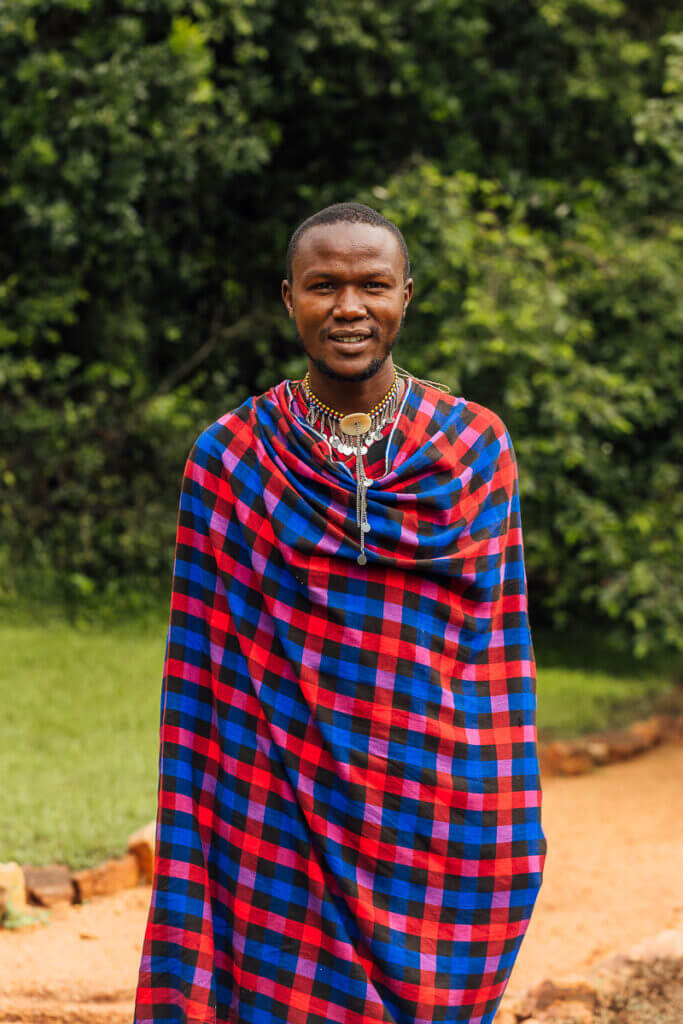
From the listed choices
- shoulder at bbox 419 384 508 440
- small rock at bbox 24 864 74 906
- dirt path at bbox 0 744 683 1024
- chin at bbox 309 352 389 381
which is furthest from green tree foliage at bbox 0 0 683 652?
chin at bbox 309 352 389 381

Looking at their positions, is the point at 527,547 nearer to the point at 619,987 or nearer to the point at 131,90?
the point at 131,90

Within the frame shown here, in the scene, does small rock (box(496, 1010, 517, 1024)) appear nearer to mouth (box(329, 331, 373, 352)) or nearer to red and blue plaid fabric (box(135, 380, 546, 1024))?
red and blue plaid fabric (box(135, 380, 546, 1024))

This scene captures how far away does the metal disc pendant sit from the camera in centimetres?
242

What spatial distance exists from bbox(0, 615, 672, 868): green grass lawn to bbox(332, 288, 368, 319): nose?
2.85m

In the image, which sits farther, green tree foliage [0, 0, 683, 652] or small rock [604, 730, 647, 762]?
small rock [604, 730, 647, 762]

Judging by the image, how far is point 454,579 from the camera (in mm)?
2375

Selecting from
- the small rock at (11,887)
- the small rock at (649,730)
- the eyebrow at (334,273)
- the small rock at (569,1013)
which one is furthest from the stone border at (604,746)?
the eyebrow at (334,273)

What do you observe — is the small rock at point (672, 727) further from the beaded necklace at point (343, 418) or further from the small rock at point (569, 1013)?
the beaded necklace at point (343, 418)

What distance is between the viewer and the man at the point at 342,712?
7.55 ft

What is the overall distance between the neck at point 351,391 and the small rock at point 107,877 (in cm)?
257

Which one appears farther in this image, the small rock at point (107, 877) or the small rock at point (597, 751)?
the small rock at point (597, 751)

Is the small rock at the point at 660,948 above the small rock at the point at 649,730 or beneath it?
beneath

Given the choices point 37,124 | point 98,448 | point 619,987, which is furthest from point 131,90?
point 619,987

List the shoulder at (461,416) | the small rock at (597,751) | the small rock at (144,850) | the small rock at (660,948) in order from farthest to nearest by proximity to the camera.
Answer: the small rock at (597,751) → the small rock at (144,850) → the small rock at (660,948) → the shoulder at (461,416)
